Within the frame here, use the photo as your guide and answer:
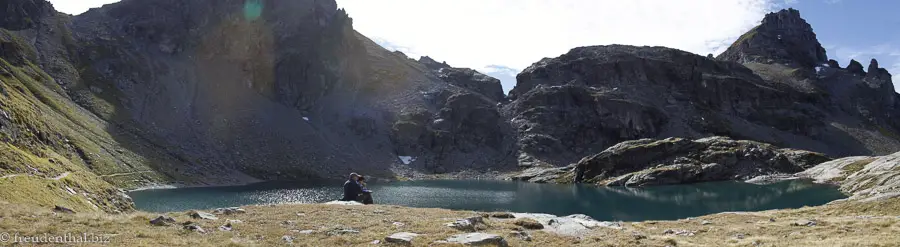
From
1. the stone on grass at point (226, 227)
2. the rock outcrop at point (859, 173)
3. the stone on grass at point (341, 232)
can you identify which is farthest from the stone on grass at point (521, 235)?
the rock outcrop at point (859, 173)

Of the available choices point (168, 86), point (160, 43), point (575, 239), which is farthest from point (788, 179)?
point (160, 43)

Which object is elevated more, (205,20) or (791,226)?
(205,20)

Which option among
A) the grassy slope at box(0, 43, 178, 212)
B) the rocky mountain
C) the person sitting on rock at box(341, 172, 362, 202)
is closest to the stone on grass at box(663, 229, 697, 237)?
the person sitting on rock at box(341, 172, 362, 202)

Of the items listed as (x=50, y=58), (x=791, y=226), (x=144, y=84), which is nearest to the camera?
(x=791, y=226)

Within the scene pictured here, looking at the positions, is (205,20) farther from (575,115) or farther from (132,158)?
(575,115)

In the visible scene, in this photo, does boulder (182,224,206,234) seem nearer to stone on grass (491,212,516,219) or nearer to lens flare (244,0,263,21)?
stone on grass (491,212,516,219)

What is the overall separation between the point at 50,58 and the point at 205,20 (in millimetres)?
46901

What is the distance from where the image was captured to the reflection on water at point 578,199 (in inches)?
2881

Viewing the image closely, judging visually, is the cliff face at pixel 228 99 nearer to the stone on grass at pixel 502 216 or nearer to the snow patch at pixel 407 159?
the snow patch at pixel 407 159

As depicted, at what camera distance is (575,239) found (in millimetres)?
21422

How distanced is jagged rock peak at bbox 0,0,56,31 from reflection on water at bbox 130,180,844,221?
8256 centimetres

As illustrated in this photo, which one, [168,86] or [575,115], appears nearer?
[168,86]

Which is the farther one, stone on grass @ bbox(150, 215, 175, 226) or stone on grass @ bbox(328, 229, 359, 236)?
stone on grass @ bbox(328, 229, 359, 236)

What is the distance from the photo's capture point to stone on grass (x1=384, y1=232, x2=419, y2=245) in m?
18.8
